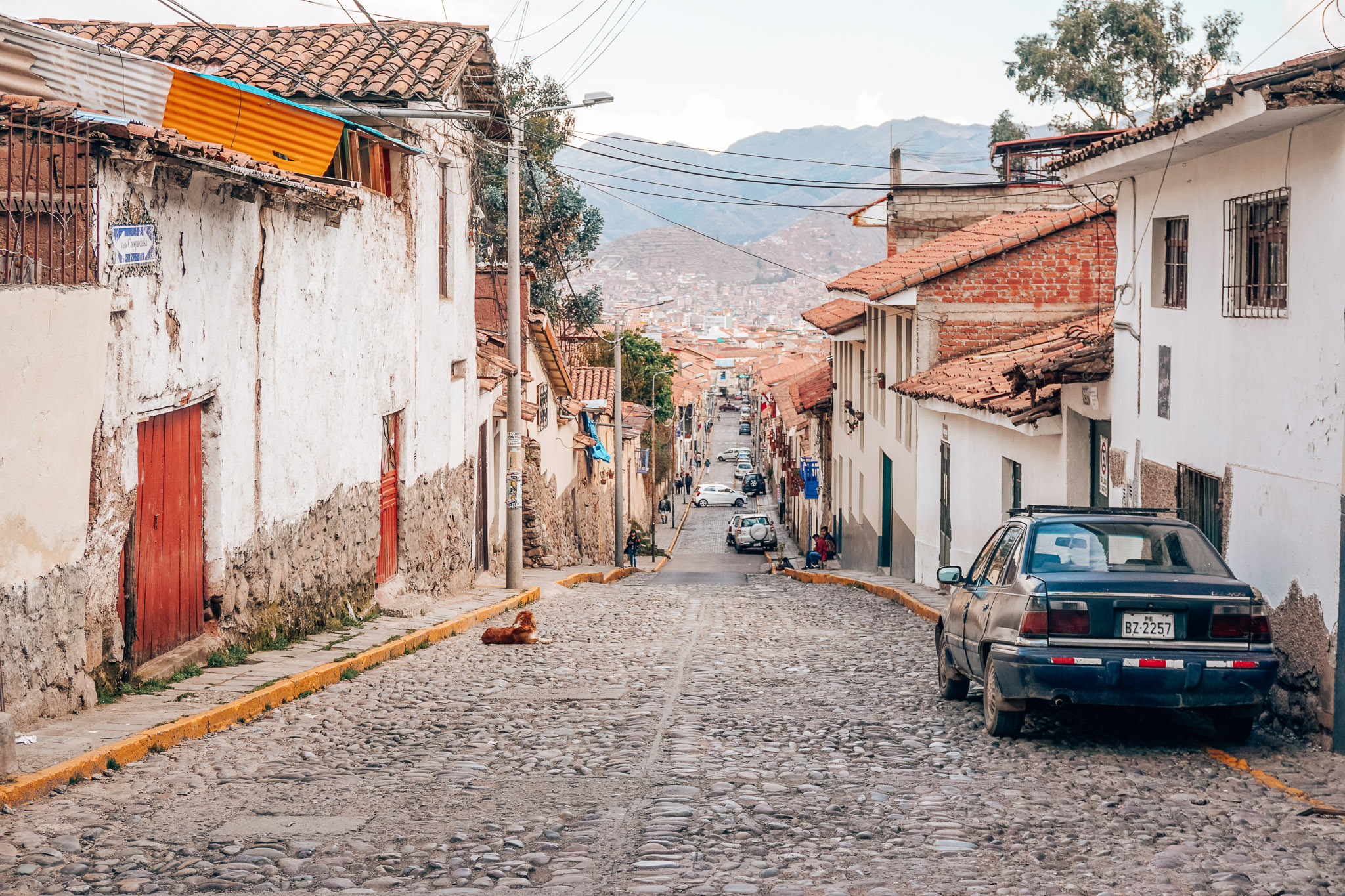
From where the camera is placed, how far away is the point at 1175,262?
39.1 ft

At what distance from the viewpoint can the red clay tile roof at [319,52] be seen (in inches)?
639

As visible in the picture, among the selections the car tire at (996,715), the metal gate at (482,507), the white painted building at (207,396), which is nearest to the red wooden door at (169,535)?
the white painted building at (207,396)

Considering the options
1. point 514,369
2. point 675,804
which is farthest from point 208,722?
point 514,369

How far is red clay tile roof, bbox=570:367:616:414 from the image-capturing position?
47.2 metres

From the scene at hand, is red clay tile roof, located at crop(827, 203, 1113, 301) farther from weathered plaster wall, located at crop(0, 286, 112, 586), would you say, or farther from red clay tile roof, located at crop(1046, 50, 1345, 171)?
weathered plaster wall, located at crop(0, 286, 112, 586)

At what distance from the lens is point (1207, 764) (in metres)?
7.72

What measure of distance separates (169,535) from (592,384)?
38319 mm

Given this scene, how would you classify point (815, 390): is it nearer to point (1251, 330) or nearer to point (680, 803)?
point (1251, 330)

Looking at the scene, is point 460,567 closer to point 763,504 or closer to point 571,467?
point 571,467

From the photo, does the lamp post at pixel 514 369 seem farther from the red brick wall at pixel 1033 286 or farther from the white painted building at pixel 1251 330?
the white painted building at pixel 1251 330

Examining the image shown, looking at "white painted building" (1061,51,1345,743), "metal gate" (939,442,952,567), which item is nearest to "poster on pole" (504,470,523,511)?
"metal gate" (939,442,952,567)

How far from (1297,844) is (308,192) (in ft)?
29.2

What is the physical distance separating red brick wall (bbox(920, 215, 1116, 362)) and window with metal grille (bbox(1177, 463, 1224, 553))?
13176 mm

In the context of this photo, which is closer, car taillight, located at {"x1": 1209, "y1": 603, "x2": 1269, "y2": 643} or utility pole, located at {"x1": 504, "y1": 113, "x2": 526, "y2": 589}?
car taillight, located at {"x1": 1209, "y1": 603, "x2": 1269, "y2": 643}
